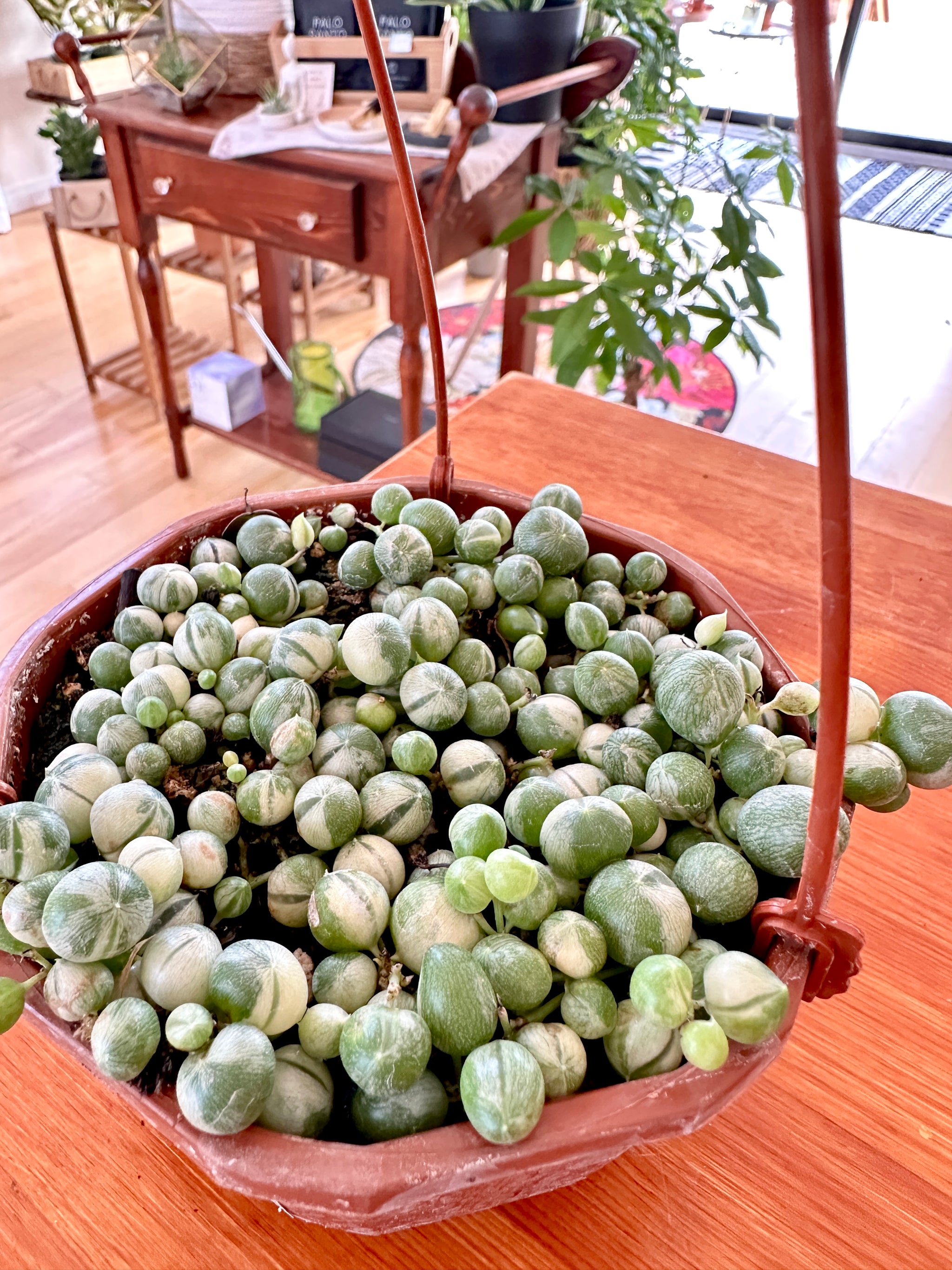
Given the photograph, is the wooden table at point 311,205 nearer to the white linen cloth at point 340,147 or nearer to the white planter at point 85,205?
the white linen cloth at point 340,147

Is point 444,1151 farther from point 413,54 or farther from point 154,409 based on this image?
point 154,409

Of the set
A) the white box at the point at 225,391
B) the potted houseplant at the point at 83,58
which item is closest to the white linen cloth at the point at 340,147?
the white box at the point at 225,391

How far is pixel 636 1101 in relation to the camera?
334 millimetres

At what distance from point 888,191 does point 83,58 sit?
2666 mm

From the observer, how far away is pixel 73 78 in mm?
2367

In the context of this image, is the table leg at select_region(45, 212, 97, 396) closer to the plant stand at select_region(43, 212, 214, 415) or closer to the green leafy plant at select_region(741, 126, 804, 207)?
the plant stand at select_region(43, 212, 214, 415)

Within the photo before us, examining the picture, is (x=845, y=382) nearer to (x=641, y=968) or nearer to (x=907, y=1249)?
(x=641, y=968)

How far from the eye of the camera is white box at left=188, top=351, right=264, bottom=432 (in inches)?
69.1

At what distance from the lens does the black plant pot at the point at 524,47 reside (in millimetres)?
1308

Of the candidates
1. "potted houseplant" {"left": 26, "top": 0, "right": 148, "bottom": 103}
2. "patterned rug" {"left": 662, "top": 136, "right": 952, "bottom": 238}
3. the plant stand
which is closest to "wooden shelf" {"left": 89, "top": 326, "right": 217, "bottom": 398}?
the plant stand

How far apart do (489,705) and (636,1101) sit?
0.20 metres

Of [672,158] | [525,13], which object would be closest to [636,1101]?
[525,13]

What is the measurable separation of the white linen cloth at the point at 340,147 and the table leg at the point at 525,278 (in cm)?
17

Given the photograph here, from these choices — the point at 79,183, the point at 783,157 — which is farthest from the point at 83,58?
the point at 783,157
